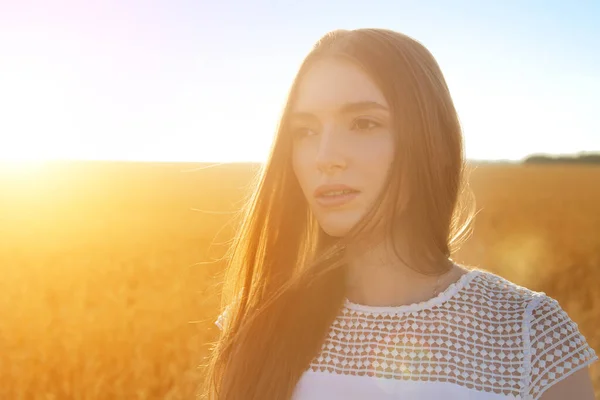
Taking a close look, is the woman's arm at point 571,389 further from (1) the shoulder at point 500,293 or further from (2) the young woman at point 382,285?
(1) the shoulder at point 500,293

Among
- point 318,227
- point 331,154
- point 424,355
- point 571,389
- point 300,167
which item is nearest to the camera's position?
point 571,389

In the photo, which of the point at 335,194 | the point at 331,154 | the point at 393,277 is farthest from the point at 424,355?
the point at 331,154

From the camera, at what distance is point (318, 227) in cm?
247

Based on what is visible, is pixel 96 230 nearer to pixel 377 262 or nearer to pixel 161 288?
pixel 161 288

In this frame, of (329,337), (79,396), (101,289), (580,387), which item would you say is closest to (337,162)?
(329,337)

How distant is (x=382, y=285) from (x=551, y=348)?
1.84 ft

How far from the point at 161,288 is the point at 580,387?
6.98 metres

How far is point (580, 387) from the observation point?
6.21 feet

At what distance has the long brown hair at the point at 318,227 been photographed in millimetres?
2150

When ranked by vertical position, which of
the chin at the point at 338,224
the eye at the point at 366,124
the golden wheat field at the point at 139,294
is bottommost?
the golden wheat field at the point at 139,294

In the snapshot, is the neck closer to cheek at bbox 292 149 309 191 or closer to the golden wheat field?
cheek at bbox 292 149 309 191

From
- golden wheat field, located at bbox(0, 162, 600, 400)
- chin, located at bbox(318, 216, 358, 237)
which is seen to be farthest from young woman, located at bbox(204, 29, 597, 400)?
golden wheat field, located at bbox(0, 162, 600, 400)

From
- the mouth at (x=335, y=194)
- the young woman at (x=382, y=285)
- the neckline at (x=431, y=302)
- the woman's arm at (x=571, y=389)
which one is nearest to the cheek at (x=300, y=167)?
the young woman at (x=382, y=285)

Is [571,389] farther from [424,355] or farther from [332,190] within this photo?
[332,190]
